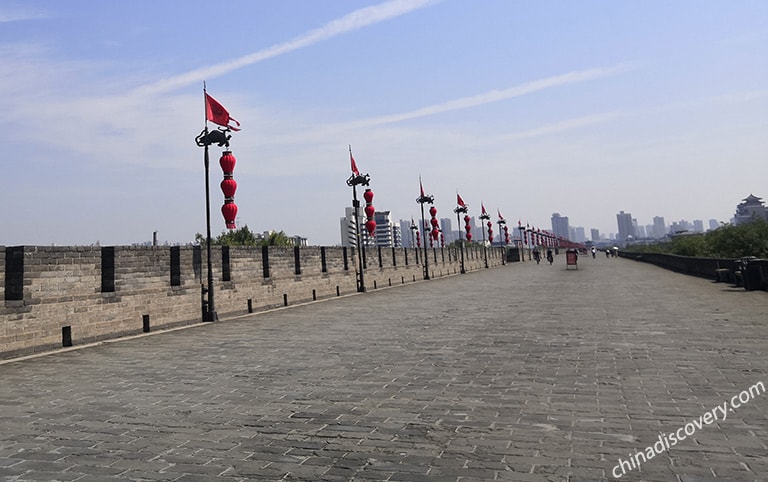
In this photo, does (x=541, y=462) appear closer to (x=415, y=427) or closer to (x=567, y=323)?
(x=415, y=427)

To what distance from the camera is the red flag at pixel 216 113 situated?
1578 cm

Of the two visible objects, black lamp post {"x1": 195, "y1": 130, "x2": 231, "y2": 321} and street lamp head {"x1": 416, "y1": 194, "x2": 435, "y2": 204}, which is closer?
black lamp post {"x1": 195, "y1": 130, "x2": 231, "y2": 321}

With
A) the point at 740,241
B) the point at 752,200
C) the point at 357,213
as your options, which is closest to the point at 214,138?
the point at 357,213

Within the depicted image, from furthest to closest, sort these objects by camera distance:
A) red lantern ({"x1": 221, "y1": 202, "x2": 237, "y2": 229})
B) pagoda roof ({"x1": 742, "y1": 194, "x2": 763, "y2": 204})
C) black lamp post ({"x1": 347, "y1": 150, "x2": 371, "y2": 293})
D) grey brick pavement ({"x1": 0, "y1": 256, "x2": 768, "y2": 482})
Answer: pagoda roof ({"x1": 742, "y1": 194, "x2": 763, "y2": 204}) < black lamp post ({"x1": 347, "y1": 150, "x2": 371, "y2": 293}) < red lantern ({"x1": 221, "y1": 202, "x2": 237, "y2": 229}) < grey brick pavement ({"x1": 0, "y1": 256, "x2": 768, "y2": 482})

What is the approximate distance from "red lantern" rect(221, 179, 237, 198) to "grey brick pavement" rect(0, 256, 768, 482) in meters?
5.27

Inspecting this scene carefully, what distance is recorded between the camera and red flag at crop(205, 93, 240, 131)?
1578cm

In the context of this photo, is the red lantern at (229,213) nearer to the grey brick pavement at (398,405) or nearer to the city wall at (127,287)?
the city wall at (127,287)

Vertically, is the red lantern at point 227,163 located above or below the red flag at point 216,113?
below

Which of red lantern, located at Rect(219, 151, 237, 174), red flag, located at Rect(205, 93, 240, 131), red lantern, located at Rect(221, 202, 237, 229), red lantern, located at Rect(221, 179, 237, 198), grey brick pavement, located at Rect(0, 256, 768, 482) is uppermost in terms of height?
red flag, located at Rect(205, 93, 240, 131)

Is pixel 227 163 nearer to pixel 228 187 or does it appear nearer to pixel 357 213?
pixel 228 187

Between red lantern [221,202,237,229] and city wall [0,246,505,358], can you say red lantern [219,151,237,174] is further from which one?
city wall [0,246,505,358]

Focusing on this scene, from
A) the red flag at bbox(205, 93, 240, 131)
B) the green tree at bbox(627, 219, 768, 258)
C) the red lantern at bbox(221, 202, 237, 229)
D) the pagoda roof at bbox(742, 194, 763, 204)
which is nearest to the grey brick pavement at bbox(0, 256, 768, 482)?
the red lantern at bbox(221, 202, 237, 229)

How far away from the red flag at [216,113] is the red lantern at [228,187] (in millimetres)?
2191

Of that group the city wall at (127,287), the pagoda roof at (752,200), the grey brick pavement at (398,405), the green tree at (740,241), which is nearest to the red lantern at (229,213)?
the city wall at (127,287)
